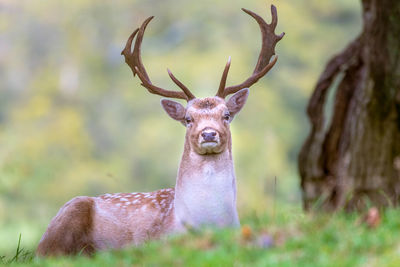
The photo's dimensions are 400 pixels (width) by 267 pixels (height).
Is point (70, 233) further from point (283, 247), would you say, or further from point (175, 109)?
point (283, 247)

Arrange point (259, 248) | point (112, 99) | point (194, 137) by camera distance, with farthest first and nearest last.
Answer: point (112, 99) → point (194, 137) → point (259, 248)

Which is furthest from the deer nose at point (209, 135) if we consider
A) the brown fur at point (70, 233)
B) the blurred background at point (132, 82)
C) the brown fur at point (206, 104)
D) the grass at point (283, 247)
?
the blurred background at point (132, 82)

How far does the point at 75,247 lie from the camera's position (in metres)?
7.86

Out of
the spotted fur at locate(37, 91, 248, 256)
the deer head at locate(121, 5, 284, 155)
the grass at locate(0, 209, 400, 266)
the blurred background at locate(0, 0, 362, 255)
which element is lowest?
the grass at locate(0, 209, 400, 266)

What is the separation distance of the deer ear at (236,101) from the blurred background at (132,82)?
839 inches

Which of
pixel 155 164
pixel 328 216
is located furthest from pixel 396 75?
pixel 155 164

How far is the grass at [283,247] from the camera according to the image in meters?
5.16

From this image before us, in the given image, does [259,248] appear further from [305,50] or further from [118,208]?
[305,50]

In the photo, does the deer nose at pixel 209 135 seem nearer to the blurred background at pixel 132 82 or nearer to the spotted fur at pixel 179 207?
the spotted fur at pixel 179 207

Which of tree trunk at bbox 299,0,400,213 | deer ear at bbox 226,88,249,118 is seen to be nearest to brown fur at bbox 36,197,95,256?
deer ear at bbox 226,88,249,118

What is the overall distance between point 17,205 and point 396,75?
70.2 feet

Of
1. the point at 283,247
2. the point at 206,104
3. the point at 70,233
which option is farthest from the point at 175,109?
the point at 283,247

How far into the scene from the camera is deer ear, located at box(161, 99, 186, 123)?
825 centimetres

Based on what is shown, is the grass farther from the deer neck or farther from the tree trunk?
the tree trunk
